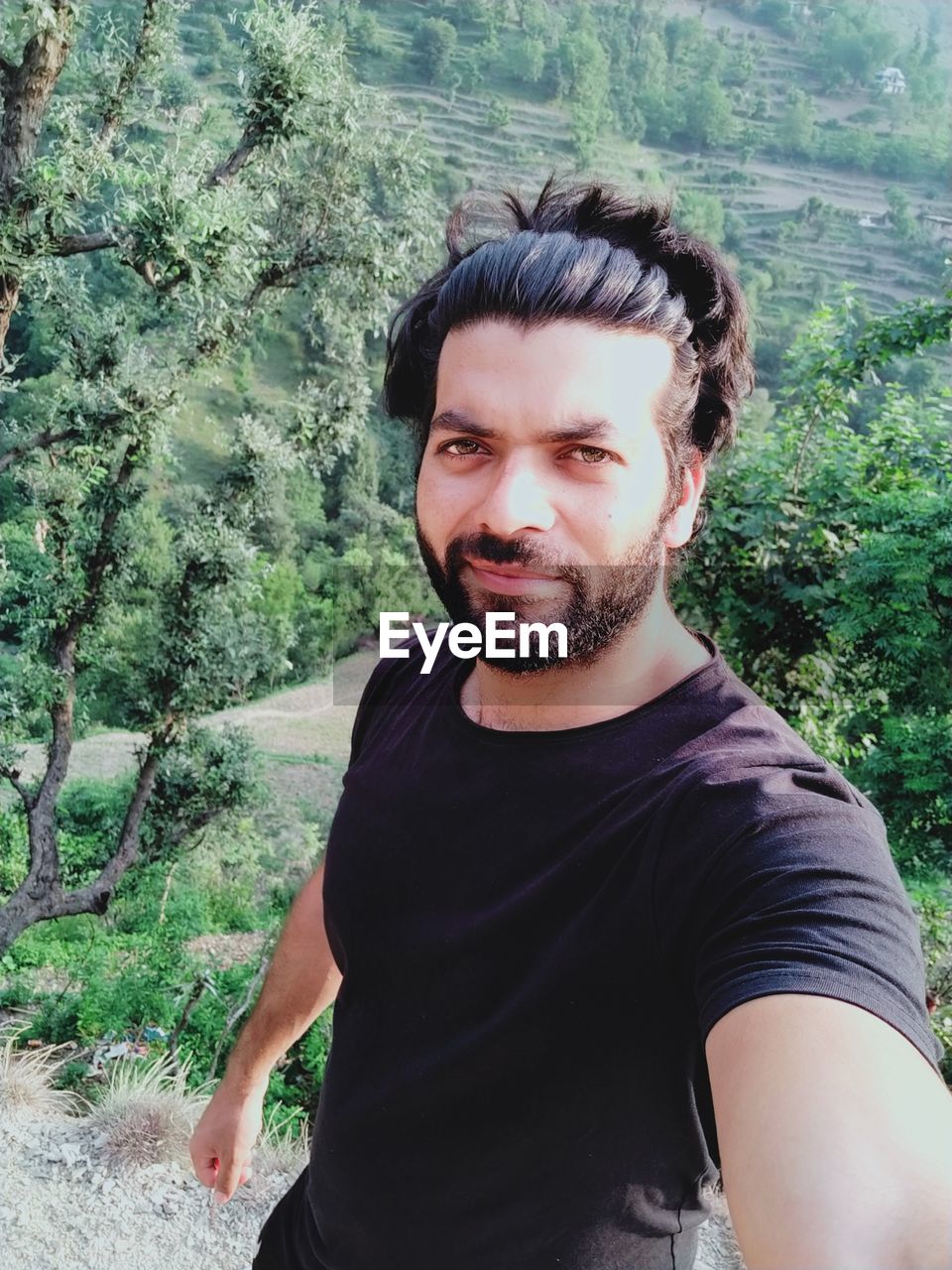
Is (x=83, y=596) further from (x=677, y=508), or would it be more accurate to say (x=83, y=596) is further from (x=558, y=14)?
(x=558, y=14)

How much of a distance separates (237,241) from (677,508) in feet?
11.7

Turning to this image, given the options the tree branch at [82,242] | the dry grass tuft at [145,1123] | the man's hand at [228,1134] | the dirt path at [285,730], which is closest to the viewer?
the man's hand at [228,1134]

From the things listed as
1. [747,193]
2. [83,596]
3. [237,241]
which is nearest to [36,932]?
[83,596]

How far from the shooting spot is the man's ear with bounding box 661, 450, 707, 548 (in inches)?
35.5

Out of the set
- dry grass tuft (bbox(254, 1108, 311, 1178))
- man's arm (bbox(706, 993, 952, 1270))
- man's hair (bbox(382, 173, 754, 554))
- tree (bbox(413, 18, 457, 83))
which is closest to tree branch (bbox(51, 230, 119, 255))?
man's hair (bbox(382, 173, 754, 554))

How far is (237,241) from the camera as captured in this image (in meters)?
3.85

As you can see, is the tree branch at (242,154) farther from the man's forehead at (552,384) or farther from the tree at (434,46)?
the tree at (434,46)

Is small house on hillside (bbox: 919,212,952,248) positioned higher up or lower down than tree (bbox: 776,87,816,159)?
lower down

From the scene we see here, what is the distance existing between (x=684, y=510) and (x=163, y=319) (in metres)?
5.10

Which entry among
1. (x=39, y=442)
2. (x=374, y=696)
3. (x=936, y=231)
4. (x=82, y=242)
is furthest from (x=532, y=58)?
(x=374, y=696)

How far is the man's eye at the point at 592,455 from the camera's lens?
0.81 meters

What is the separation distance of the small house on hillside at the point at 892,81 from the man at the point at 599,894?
36187 millimetres

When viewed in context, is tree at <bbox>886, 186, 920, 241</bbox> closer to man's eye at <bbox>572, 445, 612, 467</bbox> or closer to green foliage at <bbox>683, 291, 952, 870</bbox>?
green foliage at <bbox>683, 291, 952, 870</bbox>

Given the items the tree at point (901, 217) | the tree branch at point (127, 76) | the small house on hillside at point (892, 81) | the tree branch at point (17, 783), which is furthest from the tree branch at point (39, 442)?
the small house on hillside at point (892, 81)
